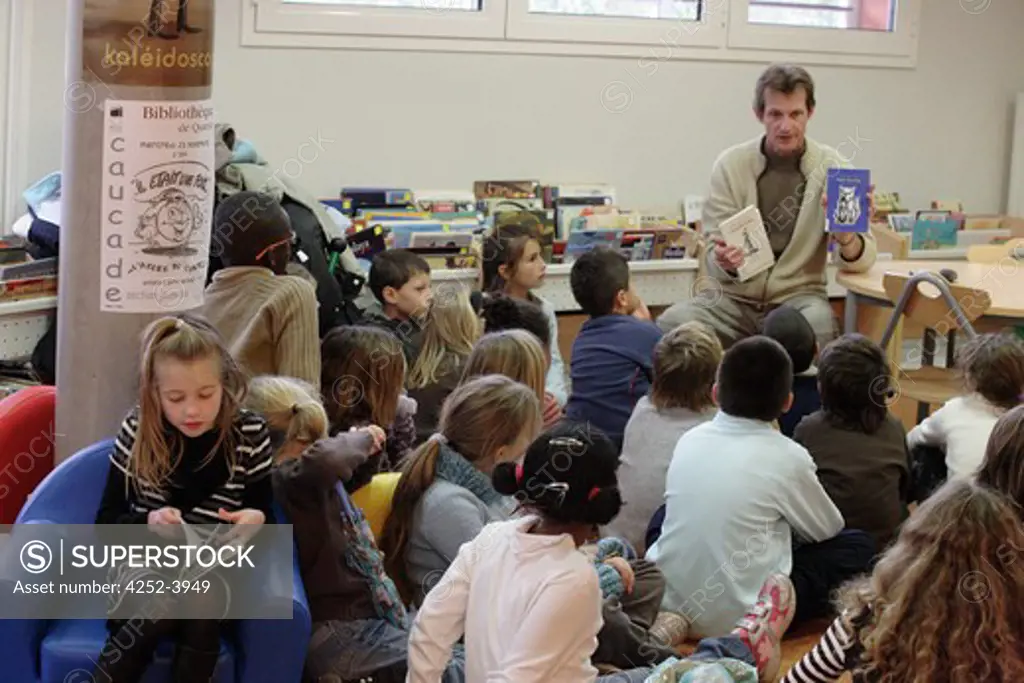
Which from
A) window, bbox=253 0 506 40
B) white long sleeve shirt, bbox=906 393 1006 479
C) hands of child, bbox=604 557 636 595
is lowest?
hands of child, bbox=604 557 636 595

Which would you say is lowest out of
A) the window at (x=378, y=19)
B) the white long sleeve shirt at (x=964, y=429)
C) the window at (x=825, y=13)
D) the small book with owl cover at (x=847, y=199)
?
the white long sleeve shirt at (x=964, y=429)

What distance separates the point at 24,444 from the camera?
3650 mm

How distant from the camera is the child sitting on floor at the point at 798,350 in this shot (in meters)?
5.20

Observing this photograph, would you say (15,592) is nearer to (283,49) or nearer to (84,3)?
(84,3)

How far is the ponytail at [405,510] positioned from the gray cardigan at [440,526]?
0.02 metres

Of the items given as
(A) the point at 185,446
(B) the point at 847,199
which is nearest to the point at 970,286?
(B) the point at 847,199

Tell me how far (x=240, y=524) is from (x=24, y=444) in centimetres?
77

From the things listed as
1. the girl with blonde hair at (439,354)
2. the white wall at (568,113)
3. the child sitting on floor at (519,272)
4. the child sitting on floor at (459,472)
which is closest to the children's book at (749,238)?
the child sitting on floor at (519,272)

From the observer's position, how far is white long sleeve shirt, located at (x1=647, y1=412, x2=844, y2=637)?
161 inches

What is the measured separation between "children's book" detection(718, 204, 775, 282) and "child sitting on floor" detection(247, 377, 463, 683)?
2557 mm

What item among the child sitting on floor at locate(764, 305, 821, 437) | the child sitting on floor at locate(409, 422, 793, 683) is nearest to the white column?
the child sitting on floor at locate(409, 422, 793, 683)

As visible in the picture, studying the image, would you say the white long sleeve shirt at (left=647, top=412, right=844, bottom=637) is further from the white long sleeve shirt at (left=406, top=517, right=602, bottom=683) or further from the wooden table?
the wooden table

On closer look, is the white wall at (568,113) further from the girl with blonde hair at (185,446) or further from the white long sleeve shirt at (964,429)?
the white long sleeve shirt at (964,429)

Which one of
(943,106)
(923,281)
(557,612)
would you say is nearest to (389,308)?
(923,281)
